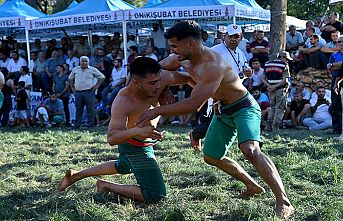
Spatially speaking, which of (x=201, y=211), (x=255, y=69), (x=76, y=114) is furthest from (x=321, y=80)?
(x=201, y=211)

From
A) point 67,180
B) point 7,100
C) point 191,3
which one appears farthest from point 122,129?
point 7,100

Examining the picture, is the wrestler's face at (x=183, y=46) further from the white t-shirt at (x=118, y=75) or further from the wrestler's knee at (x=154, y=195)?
the white t-shirt at (x=118, y=75)

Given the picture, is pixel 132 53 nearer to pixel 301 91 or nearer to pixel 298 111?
pixel 301 91

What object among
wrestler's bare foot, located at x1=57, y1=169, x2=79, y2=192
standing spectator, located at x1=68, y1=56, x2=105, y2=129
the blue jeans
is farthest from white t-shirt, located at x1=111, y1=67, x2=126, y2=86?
wrestler's bare foot, located at x1=57, y1=169, x2=79, y2=192

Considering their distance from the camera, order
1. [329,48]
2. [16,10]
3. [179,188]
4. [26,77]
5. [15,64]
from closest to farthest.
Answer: [179,188] < [329,48] < [26,77] < [15,64] < [16,10]

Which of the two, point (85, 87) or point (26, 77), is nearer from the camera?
point (85, 87)

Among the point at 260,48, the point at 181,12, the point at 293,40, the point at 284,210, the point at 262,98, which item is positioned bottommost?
the point at 262,98

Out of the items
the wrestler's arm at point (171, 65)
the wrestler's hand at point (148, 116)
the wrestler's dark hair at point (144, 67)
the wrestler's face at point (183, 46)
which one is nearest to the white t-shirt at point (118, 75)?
the wrestler's arm at point (171, 65)

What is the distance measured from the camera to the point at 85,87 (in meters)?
13.9

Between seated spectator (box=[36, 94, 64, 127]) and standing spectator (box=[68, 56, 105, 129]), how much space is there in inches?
43.0

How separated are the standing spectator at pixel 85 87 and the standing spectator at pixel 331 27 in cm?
559

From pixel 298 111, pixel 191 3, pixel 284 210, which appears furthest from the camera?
pixel 191 3

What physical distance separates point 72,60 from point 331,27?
7.07m

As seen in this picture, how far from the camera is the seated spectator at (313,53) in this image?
1316cm
